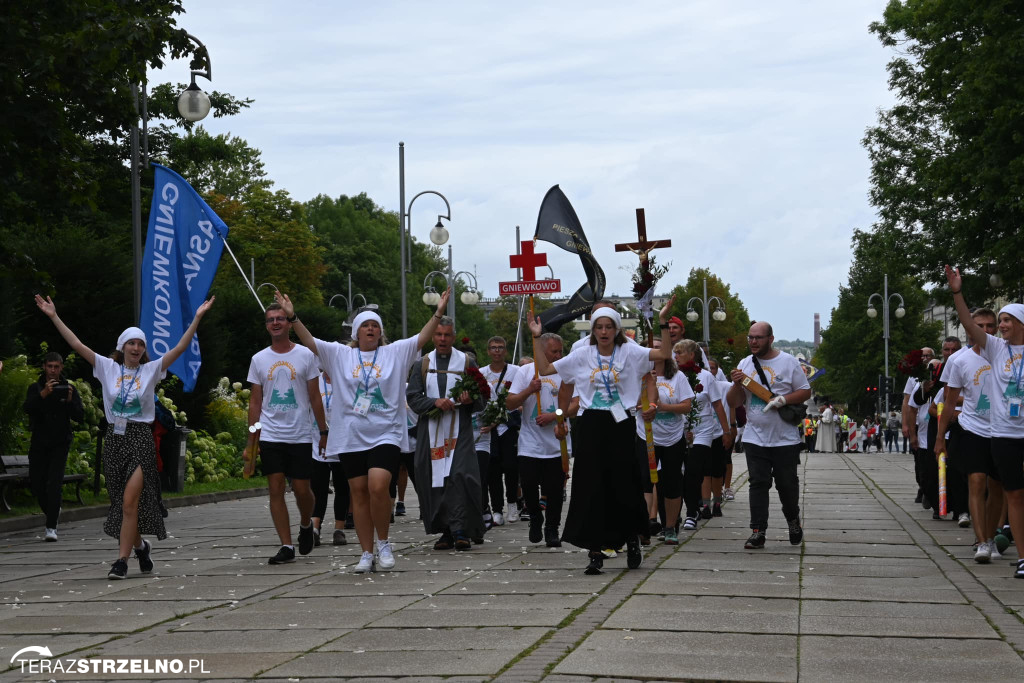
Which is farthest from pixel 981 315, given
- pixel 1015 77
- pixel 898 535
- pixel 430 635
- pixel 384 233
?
pixel 384 233

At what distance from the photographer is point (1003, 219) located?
98.3ft

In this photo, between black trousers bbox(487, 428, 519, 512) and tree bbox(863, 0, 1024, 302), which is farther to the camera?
tree bbox(863, 0, 1024, 302)

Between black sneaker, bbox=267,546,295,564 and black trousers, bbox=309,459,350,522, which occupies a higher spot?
black trousers, bbox=309,459,350,522

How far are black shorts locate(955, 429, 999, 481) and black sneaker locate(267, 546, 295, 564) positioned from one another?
5.38m

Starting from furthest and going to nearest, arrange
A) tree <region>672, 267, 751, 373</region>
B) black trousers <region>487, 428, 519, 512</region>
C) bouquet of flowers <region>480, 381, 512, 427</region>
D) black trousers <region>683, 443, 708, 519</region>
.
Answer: tree <region>672, 267, 751, 373</region>
black trousers <region>487, 428, 519, 512</region>
black trousers <region>683, 443, 708, 519</region>
bouquet of flowers <region>480, 381, 512, 427</region>

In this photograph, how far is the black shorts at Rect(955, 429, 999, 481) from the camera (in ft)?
33.3

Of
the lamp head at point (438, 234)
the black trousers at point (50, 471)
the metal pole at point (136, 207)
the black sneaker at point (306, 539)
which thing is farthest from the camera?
the lamp head at point (438, 234)

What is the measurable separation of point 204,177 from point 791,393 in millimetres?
65896

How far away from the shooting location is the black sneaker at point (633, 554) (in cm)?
995

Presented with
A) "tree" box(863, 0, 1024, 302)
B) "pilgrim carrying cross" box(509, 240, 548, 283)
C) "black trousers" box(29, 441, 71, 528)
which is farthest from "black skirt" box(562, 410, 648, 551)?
"tree" box(863, 0, 1024, 302)

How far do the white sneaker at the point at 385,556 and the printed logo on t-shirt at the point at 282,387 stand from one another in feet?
4.40

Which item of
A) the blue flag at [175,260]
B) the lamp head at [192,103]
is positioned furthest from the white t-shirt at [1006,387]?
the lamp head at [192,103]

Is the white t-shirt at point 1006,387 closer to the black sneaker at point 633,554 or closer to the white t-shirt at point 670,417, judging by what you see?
the black sneaker at point 633,554

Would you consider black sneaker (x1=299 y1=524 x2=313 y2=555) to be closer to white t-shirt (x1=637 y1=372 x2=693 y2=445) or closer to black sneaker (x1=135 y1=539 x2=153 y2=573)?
black sneaker (x1=135 y1=539 x2=153 y2=573)
